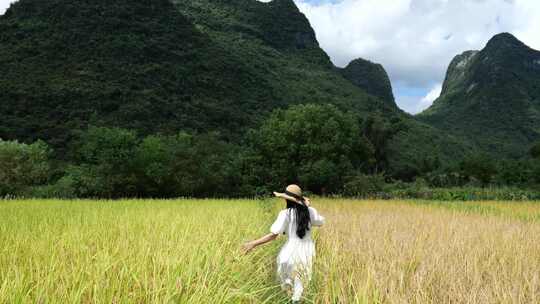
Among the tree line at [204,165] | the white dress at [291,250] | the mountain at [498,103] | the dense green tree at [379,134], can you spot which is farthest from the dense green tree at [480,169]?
the white dress at [291,250]

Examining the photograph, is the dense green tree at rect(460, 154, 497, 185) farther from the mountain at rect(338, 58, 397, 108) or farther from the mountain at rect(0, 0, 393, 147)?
the mountain at rect(338, 58, 397, 108)

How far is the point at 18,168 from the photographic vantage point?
27.0 m

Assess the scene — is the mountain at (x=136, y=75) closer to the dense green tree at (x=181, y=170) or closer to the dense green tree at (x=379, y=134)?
the dense green tree at (x=379, y=134)

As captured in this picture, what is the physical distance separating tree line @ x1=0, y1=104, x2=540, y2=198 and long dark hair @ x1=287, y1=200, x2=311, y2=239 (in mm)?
23017

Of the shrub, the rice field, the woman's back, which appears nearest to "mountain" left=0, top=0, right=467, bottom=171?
the shrub

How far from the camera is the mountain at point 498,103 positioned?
110312 millimetres

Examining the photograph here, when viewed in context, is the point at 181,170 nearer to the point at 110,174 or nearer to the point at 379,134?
the point at 110,174

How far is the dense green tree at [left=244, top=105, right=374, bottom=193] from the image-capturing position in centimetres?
2953

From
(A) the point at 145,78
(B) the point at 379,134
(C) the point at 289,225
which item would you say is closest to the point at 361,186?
(C) the point at 289,225

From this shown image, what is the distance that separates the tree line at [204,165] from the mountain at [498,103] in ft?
248

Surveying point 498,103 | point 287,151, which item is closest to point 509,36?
point 498,103

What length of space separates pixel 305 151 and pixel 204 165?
23.2 ft

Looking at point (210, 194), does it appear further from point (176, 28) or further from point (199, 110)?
point (176, 28)

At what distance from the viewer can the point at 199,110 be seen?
195 feet
